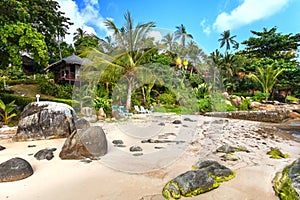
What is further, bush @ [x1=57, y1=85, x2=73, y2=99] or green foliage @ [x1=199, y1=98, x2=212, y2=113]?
bush @ [x1=57, y1=85, x2=73, y2=99]

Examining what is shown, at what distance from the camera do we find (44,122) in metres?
5.96

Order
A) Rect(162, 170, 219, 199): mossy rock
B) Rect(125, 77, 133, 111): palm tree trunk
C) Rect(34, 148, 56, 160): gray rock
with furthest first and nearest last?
Rect(125, 77, 133, 111): palm tree trunk
Rect(34, 148, 56, 160): gray rock
Rect(162, 170, 219, 199): mossy rock

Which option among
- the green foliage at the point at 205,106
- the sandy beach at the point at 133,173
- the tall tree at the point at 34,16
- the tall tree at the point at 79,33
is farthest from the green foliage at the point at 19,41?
the tall tree at the point at 79,33

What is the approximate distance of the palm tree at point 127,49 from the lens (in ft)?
36.6

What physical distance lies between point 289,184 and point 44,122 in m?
6.02

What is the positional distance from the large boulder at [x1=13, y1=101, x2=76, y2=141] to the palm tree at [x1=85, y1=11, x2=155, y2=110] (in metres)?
5.36

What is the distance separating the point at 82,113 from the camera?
1051 centimetres

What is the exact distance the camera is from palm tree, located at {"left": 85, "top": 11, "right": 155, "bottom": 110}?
11.1 meters

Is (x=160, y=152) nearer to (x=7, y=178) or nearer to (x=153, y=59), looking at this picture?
(x=7, y=178)

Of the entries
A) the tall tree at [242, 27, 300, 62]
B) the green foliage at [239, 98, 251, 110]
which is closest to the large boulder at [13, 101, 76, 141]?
the green foliage at [239, 98, 251, 110]

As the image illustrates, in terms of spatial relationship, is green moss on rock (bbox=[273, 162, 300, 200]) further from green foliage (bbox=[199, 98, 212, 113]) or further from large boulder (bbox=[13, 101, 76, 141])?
green foliage (bbox=[199, 98, 212, 113])

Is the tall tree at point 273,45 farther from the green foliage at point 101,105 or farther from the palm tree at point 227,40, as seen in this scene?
the green foliage at point 101,105

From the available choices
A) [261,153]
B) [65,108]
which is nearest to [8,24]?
[65,108]

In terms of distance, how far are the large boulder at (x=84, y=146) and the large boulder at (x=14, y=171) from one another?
2.87 feet
